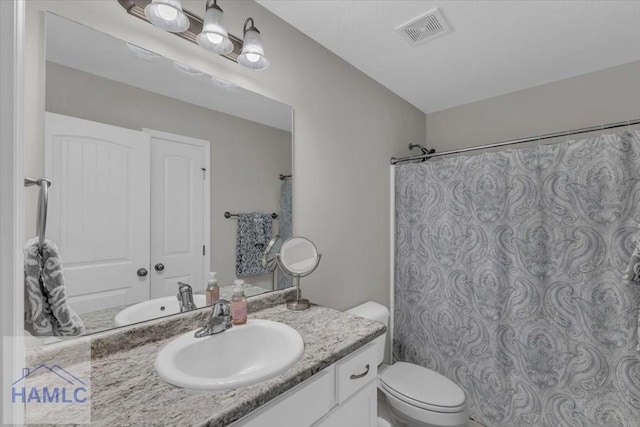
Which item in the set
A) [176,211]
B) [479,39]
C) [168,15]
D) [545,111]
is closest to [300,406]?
[176,211]

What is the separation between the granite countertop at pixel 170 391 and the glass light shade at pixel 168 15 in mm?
1089

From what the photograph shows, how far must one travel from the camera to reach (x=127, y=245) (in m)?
1.02

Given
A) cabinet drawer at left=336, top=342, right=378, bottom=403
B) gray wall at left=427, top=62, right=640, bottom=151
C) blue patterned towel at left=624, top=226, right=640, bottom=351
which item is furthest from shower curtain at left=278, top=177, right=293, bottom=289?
gray wall at left=427, top=62, right=640, bottom=151

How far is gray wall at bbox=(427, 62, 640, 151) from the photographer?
1.85 meters

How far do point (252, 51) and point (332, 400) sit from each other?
1.35 m

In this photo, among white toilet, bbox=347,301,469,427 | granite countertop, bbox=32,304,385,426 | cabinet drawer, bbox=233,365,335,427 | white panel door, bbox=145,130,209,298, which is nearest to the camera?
granite countertop, bbox=32,304,385,426

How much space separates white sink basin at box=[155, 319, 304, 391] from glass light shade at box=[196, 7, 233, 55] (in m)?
1.08

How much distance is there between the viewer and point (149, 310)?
3.41 feet

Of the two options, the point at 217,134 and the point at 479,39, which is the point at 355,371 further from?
the point at 479,39

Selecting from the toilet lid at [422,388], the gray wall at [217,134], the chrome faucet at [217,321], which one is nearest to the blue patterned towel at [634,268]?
the toilet lid at [422,388]

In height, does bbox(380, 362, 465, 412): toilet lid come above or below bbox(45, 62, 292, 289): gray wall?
below

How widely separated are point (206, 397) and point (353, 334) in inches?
21.1

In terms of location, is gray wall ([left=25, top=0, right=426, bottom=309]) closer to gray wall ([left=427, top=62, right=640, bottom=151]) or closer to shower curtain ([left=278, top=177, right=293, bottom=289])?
shower curtain ([left=278, top=177, right=293, bottom=289])

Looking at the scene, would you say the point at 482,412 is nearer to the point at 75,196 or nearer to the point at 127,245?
the point at 127,245
